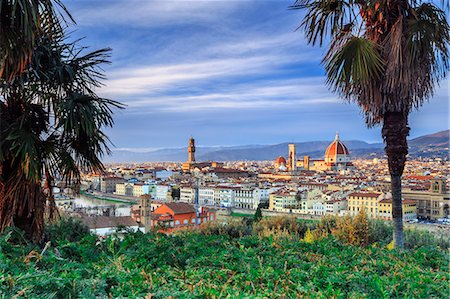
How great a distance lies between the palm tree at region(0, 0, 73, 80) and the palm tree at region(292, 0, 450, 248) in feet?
11.5

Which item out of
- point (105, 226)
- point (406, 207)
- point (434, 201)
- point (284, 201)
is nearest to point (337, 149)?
point (284, 201)

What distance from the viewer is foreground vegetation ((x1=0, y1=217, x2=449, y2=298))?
1.58 m

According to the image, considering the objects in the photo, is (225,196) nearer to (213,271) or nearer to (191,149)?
(191,149)

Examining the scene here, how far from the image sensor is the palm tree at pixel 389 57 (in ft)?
16.9

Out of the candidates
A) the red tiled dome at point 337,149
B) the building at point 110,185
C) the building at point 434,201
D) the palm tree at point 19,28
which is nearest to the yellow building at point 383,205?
the building at point 434,201

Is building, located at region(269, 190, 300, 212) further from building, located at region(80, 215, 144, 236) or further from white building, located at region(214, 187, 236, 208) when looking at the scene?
building, located at region(80, 215, 144, 236)

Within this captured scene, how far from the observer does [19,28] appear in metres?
3.07

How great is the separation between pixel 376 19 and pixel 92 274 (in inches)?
205

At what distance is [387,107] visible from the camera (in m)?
5.57

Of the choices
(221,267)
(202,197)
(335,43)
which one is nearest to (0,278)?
(221,267)

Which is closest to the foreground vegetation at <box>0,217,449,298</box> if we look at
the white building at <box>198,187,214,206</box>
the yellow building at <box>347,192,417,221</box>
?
the yellow building at <box>347,192,417,221</box>

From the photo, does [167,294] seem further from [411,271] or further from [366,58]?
[366,58]

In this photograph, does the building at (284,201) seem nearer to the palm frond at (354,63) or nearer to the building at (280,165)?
the palm frond at (354,63)

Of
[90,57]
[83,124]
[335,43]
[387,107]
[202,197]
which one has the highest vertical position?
[335,43]
